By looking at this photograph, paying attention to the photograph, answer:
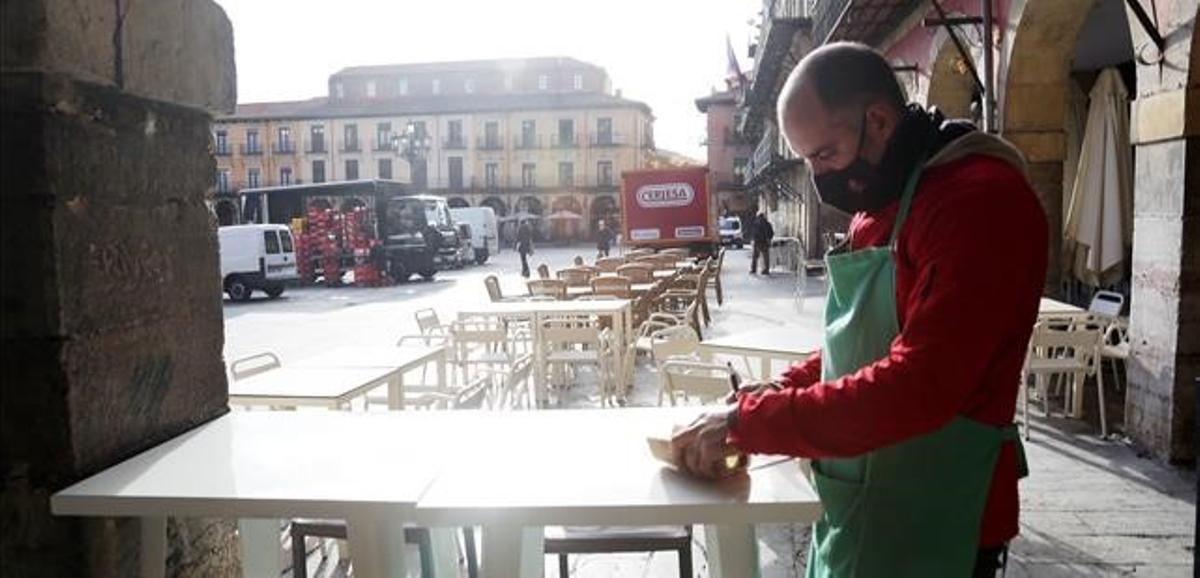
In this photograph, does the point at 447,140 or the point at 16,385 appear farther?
the point at 447,140

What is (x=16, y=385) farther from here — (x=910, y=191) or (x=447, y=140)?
(x=447, y=140)

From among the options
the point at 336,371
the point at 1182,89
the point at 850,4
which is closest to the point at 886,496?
the point at 336,371

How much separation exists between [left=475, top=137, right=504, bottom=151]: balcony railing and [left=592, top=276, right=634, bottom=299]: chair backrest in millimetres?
52922

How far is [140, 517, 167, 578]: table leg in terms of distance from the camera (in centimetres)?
201

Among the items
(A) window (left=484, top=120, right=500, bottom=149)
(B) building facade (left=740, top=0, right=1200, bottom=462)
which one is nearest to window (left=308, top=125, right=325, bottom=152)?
(A) window (left=484, top=120, right=500, bottom=149)

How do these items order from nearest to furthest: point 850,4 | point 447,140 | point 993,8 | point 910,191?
point 910,191 → point 993,8 → point 850,4 → point 447,140

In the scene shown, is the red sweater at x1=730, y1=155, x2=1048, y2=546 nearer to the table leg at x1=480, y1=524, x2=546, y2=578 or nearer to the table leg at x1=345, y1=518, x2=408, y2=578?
the table leg at x1=480, y1=524, x2=546, y2=578

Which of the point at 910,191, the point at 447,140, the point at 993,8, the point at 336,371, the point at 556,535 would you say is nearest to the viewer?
the point at 910,191

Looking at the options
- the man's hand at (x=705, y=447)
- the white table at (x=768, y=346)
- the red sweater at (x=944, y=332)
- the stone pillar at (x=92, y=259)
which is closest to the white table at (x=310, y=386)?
the white table at (x=768, y=346)

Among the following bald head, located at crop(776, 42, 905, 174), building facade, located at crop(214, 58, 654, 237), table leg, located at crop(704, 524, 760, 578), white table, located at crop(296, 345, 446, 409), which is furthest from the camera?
building facade, located at crop(214, 58, 654, 237)

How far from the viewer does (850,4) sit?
11898 mm

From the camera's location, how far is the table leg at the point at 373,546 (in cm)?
173

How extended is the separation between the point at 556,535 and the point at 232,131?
6563cm

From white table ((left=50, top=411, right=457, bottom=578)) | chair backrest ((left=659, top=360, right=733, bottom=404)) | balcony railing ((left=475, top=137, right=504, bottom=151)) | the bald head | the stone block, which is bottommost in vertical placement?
chair backrest ((left=659, top=360, right=733, bottom=404))
